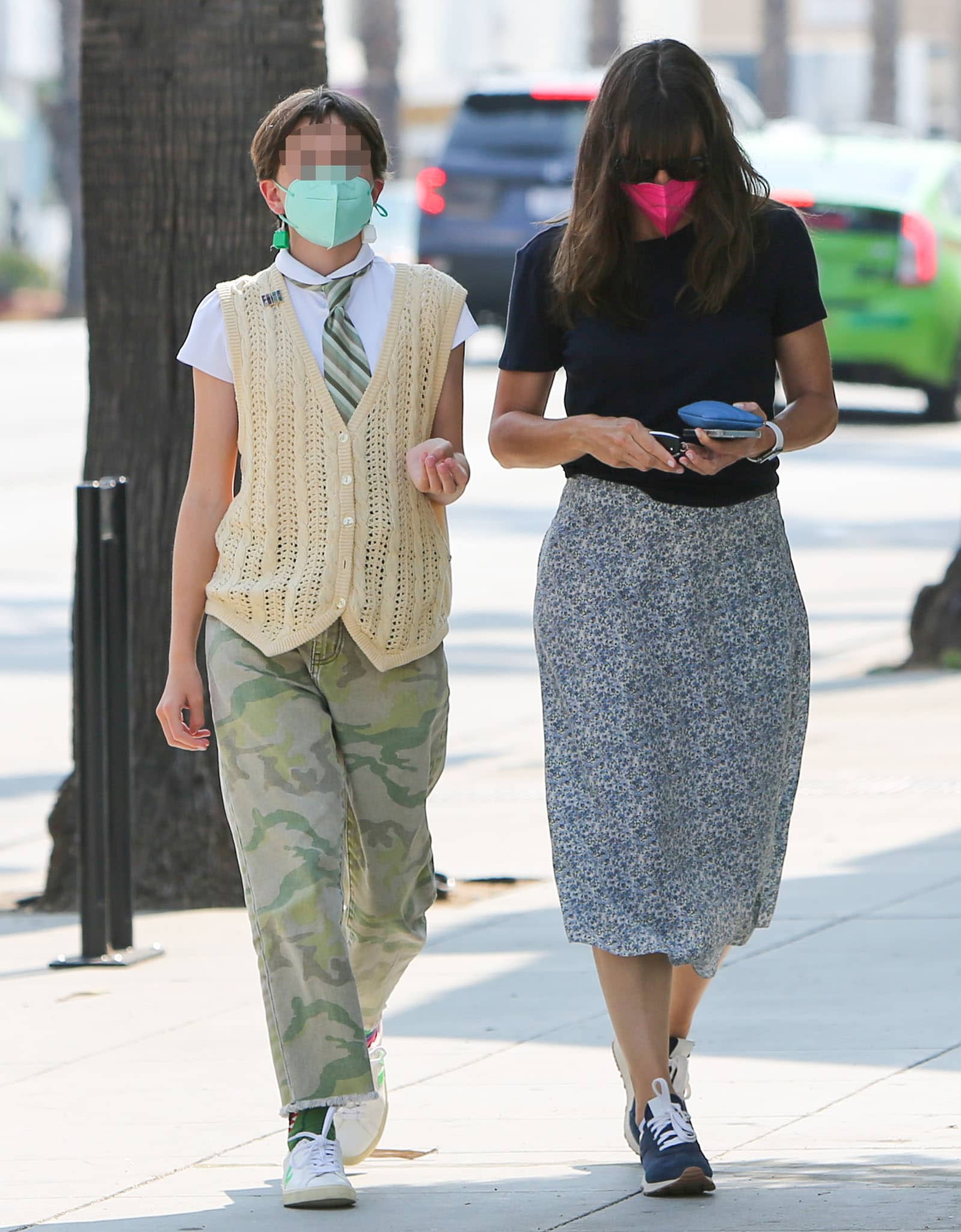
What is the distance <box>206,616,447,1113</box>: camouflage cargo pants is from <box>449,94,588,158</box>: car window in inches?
717

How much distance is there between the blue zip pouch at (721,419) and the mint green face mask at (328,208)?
682 millimetres

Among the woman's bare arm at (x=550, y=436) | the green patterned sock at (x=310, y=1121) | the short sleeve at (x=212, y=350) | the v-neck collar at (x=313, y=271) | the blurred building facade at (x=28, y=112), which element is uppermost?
the v-neck collar at (x=313, y=271)

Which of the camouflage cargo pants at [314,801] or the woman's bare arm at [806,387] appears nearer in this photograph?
the camouflage cargo pants at [314,801]

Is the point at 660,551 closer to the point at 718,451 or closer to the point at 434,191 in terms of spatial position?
the point at 718,451

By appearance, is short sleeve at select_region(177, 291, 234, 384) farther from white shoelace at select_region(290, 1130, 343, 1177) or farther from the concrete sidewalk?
the concrete sidewalk

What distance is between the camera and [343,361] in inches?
172

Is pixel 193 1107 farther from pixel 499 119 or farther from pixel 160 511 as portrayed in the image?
pixel 499 119

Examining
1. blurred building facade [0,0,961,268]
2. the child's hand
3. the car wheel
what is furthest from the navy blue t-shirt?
blurred building facade [0,0,961,268]

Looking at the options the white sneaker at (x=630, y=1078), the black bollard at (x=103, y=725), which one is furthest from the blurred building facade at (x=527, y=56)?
the white sneaker at (x=630, y=1078)

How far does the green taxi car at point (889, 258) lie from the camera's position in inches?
729

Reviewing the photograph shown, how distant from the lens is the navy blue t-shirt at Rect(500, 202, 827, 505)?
14.1 ft

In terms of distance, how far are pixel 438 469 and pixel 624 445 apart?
0.32 m

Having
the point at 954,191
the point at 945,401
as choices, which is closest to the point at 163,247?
the point at 954,191

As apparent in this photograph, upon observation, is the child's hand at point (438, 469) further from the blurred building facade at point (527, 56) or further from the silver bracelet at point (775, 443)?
the blurred building facade at point (527, 56)
